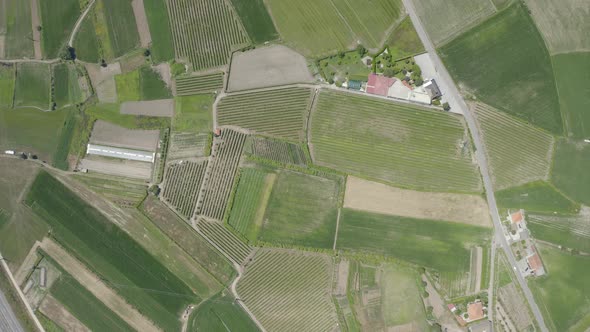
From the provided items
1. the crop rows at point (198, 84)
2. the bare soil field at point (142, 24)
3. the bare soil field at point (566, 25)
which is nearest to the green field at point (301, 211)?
the crop rows at point (198, 84)

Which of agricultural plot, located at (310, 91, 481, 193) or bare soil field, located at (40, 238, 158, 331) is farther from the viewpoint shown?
bare soil field, located at (40, 238, 158, 331)

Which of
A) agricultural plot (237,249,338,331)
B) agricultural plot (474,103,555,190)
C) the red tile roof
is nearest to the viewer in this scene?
agricultural plot (474,103,555,190)

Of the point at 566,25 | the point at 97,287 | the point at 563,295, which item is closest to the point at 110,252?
the point at 97,287

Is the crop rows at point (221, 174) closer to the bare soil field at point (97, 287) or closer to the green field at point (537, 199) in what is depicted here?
the bare soil field at point (97, 287)

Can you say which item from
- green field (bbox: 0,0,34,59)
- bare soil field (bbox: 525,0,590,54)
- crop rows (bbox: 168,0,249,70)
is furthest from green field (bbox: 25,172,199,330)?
bare soil field (bbox: 525,0,590,54)

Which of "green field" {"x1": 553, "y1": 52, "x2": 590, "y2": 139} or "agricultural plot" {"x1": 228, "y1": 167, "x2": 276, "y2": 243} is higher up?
"green field" {"x1": 553, "y1": 52, "x2": 590, "y2": 139}

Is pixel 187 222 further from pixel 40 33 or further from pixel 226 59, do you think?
pixel 40 33

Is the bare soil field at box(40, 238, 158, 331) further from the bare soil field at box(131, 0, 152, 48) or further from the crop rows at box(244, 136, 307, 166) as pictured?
the bare soil field at box(131, 0, 152, 48)
